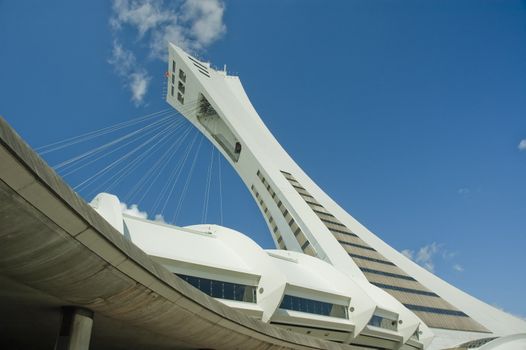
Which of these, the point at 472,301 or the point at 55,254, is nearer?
the point at 55,254

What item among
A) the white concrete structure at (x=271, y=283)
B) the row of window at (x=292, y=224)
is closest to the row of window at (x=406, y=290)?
the row of window at (x=292, y=224)

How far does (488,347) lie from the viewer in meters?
25.8

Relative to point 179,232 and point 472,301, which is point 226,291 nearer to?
point 179,232

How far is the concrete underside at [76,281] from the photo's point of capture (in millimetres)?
5766

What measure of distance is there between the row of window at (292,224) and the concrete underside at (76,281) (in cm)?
3000

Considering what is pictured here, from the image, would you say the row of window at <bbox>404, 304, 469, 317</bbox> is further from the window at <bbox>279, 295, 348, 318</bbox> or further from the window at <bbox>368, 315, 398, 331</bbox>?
the window at <bbox>279, 295, 348, 318</bbox>

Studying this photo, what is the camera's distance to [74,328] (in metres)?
8.23

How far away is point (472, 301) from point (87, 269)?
44550 mm

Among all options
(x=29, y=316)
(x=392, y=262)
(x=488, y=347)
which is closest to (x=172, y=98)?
(x=392, y=262)

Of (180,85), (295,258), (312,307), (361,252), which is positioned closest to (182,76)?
(180,85)

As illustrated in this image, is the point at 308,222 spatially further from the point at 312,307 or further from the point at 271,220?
the point at 312,307

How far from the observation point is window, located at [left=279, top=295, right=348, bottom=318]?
23.4m

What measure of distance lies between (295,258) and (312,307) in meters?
5.90

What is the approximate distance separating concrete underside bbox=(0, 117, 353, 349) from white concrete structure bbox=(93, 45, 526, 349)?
8.62 m
